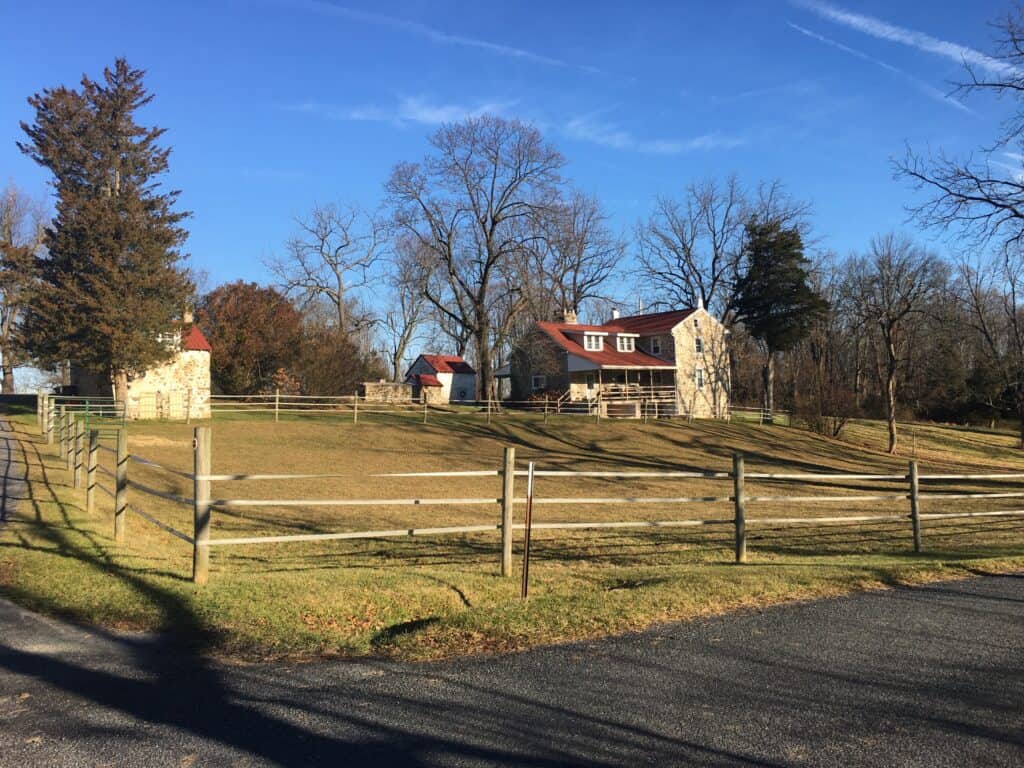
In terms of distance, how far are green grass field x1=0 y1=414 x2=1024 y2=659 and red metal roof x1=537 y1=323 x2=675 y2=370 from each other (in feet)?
79.5

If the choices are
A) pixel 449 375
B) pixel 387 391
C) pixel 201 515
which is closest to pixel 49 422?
pixel 201 515

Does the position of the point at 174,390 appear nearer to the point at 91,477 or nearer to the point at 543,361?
the point at 543,361

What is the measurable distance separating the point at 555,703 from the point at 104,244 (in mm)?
35966

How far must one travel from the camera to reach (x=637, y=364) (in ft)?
161

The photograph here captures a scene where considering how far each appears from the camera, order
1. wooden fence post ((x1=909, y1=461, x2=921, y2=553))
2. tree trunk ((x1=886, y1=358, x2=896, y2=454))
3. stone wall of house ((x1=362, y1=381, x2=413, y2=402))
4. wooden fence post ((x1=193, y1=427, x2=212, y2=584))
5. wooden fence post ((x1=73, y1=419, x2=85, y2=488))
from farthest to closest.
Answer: stone wall of house ((x1=362, y1=381, x2=413, y2=402)) < tree trunk ((x1=886, y1=358, x2=896, y2=454)) < wooden fence post ((x1=73, y1=419, x2=85, y2=488)) < wooden fence post ((x1=909, y1=461, x2=921, y2=553)) < wooden fence post ((x1=193, y1=427, x2=212, y2=584))

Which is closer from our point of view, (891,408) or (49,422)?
(49,422)

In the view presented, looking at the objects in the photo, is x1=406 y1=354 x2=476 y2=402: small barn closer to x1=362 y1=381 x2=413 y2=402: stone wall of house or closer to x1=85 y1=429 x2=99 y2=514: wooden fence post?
x1=362 y1=381 x2=413 y2=402: stone wall of house

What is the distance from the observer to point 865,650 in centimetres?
539

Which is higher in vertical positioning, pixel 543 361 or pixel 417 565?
pixel 543 361

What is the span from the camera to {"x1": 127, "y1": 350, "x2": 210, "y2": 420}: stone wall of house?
35.5 metres

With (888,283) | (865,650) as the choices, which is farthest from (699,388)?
(865,650)

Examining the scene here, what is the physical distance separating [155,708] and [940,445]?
5008 cm

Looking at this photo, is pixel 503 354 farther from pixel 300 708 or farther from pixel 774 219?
pixel 300 708

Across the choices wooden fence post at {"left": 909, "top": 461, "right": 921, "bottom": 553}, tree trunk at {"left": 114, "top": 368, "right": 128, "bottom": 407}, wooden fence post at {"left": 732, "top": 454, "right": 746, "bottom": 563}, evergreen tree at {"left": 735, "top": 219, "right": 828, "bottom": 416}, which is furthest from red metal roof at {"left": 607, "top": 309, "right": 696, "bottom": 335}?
wooden fence post at {"left": 732, "top": 454, "right": 746, "bottom": 563}
